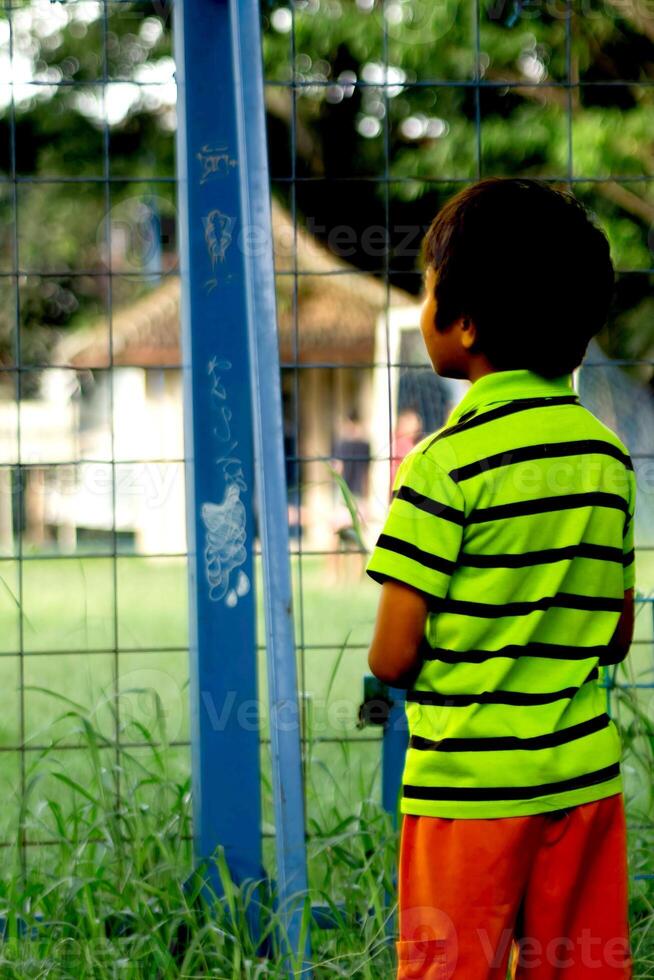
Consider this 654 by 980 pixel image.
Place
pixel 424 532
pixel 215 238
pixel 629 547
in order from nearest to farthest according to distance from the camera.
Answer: pixel 424 532 < pixel 629 547 < pixel 215 238

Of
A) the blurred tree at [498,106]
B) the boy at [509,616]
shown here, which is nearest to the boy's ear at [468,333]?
the boy at [509,616]

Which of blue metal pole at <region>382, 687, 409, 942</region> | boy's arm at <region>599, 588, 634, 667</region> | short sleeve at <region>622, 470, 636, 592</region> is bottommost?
blue metal pole at <region>382, 687, 409, 942</region>

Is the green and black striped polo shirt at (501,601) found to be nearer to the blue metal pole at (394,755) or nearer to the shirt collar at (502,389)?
the shirt collar at (502,389)

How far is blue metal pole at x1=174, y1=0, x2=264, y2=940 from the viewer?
1938 mm

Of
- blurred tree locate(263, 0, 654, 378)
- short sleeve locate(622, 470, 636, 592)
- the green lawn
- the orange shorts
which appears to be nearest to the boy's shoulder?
short sleeve locate(622, 470, 636, 592)

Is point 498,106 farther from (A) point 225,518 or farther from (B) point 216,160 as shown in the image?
(A) point 225,518

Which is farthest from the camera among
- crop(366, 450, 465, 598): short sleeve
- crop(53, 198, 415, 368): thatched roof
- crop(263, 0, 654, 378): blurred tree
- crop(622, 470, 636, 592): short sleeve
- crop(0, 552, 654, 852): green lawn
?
crop(53, 198, 415, 368): thatched roof

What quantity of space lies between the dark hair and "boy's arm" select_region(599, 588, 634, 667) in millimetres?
270

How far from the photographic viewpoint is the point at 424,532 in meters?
1.23

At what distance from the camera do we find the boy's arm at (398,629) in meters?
1.24

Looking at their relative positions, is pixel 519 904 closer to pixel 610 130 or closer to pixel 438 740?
pixel 438 740

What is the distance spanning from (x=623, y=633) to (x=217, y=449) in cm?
77

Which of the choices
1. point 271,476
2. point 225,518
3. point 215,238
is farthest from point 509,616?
point 215,238

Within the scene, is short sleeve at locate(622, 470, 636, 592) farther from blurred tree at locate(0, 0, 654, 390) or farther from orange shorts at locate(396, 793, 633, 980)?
blurred tree at locate(0, 0, 654, 390)
